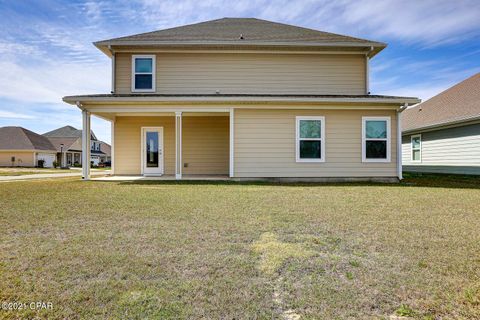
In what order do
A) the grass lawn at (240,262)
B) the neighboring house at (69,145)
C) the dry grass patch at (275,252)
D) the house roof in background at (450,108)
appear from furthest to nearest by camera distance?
the neighboring house at (69,145)
the house roof in background at (450,108)
the dry grass patch at (275,252)
the grass lawn at (240,262)

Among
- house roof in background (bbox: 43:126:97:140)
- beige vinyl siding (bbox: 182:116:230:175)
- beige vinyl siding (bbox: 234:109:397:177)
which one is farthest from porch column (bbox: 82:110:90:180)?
house roof in background (bbox: 43:126:97:140)

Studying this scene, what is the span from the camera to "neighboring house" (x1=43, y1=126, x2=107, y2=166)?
1732 inches

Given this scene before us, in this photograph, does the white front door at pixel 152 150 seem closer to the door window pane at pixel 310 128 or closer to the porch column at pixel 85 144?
the porch column at pixel 85 144

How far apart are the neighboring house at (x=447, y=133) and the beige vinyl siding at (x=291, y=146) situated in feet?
17.2

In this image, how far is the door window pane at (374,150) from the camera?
35.3 ft

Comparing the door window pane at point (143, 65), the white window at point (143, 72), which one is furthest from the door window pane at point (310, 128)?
the door window pane at point (143, 65)

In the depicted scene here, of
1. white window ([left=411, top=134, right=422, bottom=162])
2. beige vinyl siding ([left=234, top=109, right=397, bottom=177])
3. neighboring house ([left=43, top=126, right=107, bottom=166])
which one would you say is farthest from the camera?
neighboring house ([left=43, top=126, right=107, bottom=166])

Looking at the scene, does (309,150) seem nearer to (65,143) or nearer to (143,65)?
(143,65)

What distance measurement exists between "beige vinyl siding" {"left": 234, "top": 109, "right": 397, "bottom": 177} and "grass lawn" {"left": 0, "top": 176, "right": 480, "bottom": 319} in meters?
5.11

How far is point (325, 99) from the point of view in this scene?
1019 cm

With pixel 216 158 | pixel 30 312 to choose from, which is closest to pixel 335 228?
pixel 30 312

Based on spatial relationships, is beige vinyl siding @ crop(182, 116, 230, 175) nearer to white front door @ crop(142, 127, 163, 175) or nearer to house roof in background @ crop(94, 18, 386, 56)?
white front door @ crop(142, 127, 163, 175)

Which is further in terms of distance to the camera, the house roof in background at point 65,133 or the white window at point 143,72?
the house roof in background at point 65,133

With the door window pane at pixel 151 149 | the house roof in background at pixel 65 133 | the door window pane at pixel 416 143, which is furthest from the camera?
the house roof in background at pixel 65 133
